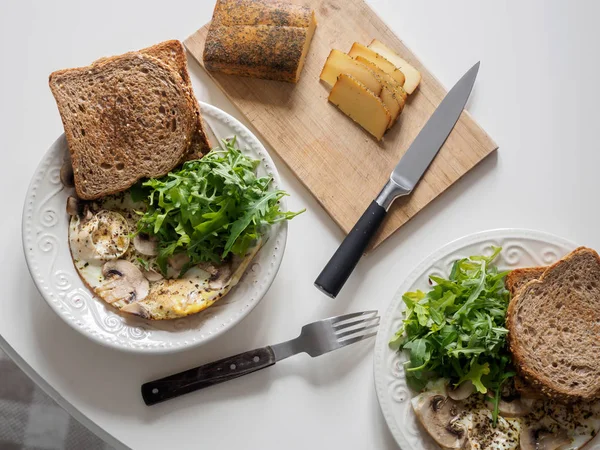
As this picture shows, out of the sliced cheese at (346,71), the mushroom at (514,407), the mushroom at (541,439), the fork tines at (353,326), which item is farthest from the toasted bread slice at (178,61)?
the mushroom at (541,439)

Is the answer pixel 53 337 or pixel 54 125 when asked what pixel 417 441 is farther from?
pixel 54 125

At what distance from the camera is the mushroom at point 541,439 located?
7.45 feet

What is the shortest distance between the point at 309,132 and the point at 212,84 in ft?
1.42

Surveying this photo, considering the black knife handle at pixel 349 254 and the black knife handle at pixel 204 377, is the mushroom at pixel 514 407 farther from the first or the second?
the black knife handle at pixel 204 377

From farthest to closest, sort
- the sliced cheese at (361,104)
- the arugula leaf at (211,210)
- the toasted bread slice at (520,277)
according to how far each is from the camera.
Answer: the sliced cheese at (361,104)
the toasted bread slice at (520,277)
the arugula leaf at (211,210)

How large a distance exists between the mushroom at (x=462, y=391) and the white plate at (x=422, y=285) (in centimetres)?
14

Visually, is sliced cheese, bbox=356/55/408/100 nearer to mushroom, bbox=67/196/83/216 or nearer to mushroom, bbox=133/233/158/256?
mushroom, bbox=133/233/158/256

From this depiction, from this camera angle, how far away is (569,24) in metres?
2.74

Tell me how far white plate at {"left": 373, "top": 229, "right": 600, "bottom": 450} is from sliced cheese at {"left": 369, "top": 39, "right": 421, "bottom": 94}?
63 cm

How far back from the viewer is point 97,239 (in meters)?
2.31

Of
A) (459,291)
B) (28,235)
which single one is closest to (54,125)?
(28,235)

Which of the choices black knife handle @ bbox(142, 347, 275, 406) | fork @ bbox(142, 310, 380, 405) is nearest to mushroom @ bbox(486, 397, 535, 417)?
fork @ bbox(142, 310, 380, 405)

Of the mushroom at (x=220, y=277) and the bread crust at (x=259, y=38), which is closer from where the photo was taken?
the mushroom at (x=220, y=277)

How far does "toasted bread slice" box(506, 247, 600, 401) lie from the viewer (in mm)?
2277
